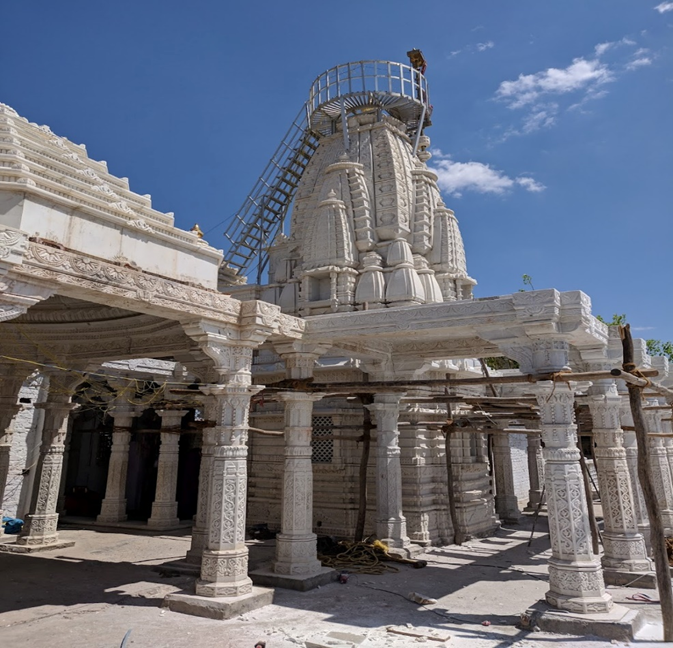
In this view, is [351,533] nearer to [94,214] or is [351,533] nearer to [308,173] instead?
[94,214]

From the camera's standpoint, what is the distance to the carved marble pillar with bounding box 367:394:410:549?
459 inches

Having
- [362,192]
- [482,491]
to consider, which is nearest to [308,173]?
[362,192]

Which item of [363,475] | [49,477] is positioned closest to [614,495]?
[363,475]

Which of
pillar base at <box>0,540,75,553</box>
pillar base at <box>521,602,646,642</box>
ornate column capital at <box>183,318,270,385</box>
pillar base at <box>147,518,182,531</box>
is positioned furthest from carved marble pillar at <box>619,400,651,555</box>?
pillar base at <box>0,540,75,553</box>

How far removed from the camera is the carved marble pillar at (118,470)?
1639cm

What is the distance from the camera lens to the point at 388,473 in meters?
11.7

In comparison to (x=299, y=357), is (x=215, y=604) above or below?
below

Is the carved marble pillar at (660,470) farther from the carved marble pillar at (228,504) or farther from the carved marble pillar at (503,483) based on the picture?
the carved marble pillar at (228,504)

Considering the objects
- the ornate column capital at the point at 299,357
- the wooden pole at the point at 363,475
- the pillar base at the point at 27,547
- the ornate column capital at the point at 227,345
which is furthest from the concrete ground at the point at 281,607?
the ornate column capital at the point at 299,357

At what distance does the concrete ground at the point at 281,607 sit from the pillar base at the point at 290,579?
15cm

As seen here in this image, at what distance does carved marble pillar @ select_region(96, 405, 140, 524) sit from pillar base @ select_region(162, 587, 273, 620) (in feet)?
31.3

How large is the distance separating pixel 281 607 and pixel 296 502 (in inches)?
67.4

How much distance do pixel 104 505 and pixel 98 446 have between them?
130 inches

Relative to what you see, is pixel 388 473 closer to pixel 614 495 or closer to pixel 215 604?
pixel 614 495
